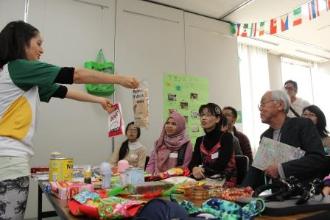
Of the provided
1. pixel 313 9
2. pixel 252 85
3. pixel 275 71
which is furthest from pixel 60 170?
pixel 275 71

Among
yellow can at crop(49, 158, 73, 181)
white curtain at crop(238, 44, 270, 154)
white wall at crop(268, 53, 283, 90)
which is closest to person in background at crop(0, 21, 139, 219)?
yellow can at crop(49, 158, 73, 181)

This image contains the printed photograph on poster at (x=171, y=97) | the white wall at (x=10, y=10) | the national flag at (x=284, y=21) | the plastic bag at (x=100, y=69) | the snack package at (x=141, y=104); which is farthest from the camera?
the national flag at (x=284, y=21)

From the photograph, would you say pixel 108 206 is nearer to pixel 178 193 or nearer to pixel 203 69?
pixel 178 193

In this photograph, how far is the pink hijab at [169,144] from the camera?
2411 mm

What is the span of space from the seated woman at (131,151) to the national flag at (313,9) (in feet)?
8.00

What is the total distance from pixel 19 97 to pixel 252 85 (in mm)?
4563

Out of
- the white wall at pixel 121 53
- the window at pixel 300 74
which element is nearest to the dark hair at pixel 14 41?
the white wall at pixel 121 53

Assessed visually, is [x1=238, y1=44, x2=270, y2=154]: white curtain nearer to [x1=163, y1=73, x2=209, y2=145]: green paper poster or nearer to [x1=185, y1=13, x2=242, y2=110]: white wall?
[x1=185, y1=13, x2=242, y2=110]: white wall

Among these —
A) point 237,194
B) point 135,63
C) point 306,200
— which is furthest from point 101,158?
point 306,200

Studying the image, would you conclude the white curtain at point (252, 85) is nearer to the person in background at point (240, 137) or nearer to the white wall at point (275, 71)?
the white wall at point (275, 71)

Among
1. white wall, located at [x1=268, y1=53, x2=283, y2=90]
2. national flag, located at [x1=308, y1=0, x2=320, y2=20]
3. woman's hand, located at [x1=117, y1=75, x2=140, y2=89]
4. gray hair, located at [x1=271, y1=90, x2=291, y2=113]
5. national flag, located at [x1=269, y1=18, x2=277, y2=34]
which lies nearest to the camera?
woman's hand, located at [x1=117, y1=75, x2=140, y2=89]

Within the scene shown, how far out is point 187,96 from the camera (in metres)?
3.80

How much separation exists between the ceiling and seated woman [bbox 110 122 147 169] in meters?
1.68

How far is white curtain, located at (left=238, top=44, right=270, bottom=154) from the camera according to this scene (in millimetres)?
5031
